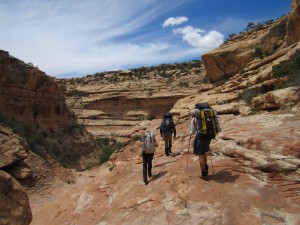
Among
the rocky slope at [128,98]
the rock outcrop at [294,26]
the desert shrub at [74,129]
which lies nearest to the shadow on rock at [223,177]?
the rock outcrop at [294,26]

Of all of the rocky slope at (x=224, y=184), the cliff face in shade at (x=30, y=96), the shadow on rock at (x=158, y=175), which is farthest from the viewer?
the cliff face in shade at (x=30, y=96)

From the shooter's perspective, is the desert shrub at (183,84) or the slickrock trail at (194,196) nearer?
the slickrock trail at (194,196)

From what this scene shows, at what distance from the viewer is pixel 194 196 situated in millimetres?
5793

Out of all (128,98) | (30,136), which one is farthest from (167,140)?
(128,98)

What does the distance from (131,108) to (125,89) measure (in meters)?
3.27

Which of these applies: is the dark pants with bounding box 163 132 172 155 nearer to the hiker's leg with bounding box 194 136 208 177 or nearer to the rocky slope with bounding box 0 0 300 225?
the rocky slope with bounding box 0 0 300 225

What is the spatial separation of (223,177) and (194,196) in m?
0.84

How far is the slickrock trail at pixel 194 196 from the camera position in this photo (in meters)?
5.02

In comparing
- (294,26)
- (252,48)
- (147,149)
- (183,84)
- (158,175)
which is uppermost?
(294,26)

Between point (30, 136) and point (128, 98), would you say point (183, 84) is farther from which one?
point (30, 136)

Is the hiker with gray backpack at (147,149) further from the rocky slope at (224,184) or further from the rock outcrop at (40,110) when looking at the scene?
the rock outcrop at (40,110)

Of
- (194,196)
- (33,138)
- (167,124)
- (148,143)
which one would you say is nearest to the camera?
(194,196)

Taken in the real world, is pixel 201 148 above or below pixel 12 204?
above

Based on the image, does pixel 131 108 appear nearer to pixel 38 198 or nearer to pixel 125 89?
pixel 125 89
